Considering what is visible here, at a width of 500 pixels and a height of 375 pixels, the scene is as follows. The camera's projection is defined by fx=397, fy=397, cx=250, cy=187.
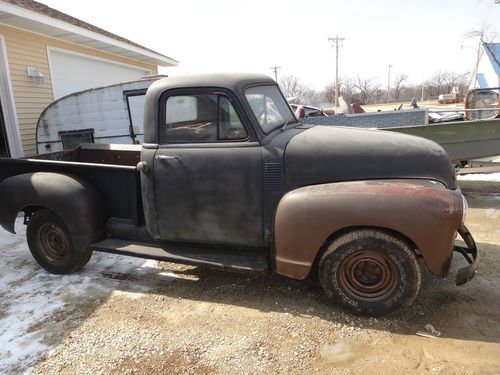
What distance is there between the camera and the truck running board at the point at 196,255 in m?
3.61

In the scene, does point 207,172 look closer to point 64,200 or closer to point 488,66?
point 64,200

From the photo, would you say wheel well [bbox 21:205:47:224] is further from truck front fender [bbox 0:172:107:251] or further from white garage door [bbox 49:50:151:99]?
white garage door [bbox 49:50:151:99]

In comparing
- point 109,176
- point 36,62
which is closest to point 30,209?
point 109,176

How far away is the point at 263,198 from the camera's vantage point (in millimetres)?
3539

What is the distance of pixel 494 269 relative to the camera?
4.12m

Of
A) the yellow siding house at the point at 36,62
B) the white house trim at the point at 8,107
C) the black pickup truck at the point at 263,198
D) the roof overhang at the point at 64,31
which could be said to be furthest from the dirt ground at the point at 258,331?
the roof overhang at the point at 64,31

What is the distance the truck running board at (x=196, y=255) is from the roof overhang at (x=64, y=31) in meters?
6.23

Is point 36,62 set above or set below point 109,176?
above

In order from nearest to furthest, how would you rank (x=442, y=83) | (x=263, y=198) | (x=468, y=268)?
(x=468, y=268), (x=263, y=198), (x=442, y=83)

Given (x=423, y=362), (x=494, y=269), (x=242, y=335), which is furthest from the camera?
(x=494, y=269)

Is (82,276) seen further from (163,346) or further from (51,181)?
(163,346)

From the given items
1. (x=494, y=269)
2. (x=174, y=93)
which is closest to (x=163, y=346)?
(x=174, y=93)

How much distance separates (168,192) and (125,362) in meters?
1.52

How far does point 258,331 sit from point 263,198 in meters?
1.12
